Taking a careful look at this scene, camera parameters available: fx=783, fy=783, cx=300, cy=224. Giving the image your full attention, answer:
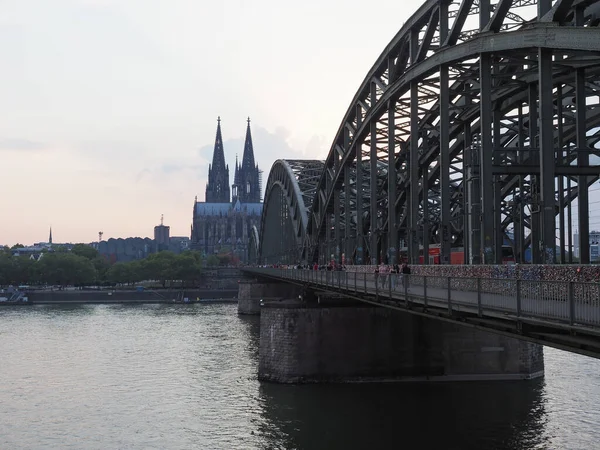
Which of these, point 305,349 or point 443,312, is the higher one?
point 443,312

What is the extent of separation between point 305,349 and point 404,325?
571 cm

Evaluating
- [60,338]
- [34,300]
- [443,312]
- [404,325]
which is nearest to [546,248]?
[443,312]

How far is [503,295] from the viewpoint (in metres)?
20.4

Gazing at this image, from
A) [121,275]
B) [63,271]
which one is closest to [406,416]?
[63,271]

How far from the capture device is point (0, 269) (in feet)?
594

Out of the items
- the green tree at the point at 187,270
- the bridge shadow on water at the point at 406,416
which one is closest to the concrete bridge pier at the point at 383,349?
the bridge shadow on water at the point at 406,416

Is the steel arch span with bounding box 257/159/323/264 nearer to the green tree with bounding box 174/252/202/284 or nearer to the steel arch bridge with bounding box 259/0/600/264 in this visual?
the steel arch bridge with bounding box 259/0/600/264

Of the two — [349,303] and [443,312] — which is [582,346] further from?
[349,303]

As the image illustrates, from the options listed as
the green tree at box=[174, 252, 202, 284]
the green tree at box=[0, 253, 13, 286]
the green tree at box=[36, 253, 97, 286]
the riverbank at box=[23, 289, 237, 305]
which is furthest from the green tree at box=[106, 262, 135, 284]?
the riverbank at box=[23, 289, 237, 305]

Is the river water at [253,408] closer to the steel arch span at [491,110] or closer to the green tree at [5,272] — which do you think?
the steel arch span at [491,110]

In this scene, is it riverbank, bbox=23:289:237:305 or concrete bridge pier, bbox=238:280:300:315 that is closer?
concrete bridge pier, bbox=238:280:300:315

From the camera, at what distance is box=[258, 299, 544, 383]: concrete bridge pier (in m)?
43.2

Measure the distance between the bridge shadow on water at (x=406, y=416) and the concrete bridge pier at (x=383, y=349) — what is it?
3.19 feet

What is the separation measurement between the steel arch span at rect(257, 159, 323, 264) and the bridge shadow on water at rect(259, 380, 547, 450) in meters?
45.5
